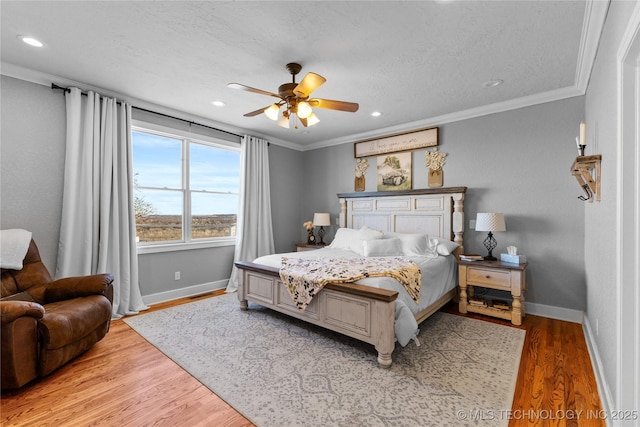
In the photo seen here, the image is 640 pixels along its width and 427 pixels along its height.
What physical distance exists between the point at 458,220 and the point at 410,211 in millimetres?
722

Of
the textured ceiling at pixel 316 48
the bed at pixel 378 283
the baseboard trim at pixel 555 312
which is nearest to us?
the textured ceiling at pixel 316 48

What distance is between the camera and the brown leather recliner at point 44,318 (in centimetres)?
Answer: 192

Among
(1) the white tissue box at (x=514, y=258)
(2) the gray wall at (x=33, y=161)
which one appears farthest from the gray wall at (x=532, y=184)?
(2) the gray wall at (x=33, y=161)

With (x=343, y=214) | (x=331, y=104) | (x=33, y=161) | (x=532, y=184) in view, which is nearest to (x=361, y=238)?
(x=343, y=214)

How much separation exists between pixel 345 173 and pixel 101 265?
153 inches

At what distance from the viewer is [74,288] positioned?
103 inches

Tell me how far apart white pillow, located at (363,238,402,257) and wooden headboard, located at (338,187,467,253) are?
67 cm

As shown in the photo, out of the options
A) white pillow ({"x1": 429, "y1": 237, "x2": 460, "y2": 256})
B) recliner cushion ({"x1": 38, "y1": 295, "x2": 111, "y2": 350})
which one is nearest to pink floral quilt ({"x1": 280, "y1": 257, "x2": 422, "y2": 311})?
white pillow ({"x1": 429, "y1": 237, "x2": 460, "y2": 256})

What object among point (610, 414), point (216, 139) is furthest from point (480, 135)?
point (216, 139)

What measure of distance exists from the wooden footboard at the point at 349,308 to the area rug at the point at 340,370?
0.63ft

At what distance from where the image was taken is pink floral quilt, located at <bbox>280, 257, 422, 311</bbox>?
105 inches

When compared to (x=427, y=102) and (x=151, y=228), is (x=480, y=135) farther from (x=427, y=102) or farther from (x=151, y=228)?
(x=151, y=228)

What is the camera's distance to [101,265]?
329 centimetres

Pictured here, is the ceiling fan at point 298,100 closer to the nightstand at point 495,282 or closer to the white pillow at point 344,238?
the white pillow at point 344,238
